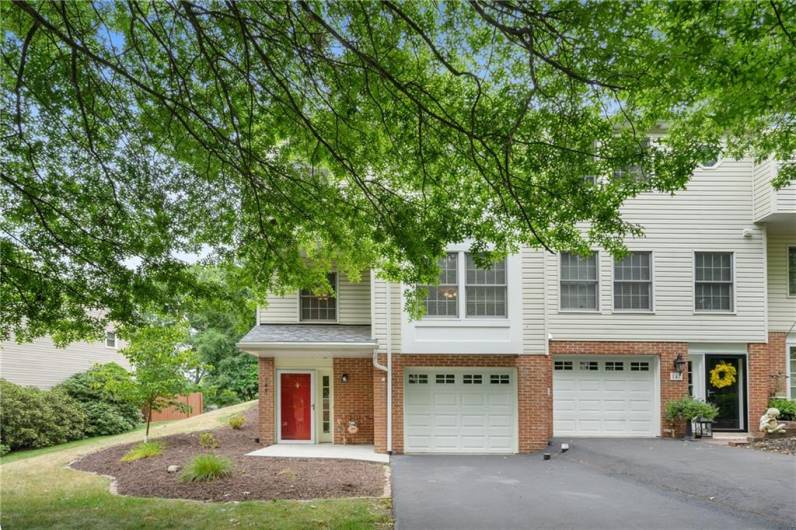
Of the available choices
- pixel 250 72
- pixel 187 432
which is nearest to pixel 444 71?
pixel 250 72

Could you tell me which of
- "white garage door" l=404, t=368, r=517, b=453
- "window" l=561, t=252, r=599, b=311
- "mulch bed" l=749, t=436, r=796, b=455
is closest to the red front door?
"white garage door" l=404, t=368, r=517, b=453

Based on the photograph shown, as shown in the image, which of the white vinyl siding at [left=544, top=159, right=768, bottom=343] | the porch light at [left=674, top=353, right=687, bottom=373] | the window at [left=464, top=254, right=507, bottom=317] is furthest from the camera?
the white vinyl siding at [left=544, top=159, right=768, bottom=343]

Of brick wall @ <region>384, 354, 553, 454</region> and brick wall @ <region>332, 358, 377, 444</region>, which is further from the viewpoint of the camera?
brick wall @ <region>332, 358, 377, 444</region>

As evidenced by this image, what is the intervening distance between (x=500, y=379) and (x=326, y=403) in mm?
4702

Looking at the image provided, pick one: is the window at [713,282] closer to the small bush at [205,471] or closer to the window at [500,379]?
the window at [500,379]

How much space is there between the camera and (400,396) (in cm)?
1389

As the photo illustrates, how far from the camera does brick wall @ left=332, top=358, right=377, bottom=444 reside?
15094 mm

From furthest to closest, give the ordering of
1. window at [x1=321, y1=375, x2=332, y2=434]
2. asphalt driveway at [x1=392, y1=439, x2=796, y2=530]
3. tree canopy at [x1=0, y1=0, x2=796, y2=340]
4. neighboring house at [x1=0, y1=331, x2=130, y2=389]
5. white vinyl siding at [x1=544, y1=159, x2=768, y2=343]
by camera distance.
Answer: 1. neighboring house at [x1=0, y1=331, x2=130, y2=389]
2. window at [x1=321, y1=375, x2=332, y2=434]
3. white vinyl siding at [x1=544, y1=159, x2=768, y2=343]
4. asphalt driveway at [x1=392, y1=439, x2=796, y2=530]
5. tree canopy at [x1=0, y1=0, x2=796, y2=340]

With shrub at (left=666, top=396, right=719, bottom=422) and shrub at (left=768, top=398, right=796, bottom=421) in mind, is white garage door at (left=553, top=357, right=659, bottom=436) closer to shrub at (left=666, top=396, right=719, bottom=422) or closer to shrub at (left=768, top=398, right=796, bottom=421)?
shrub at (left=666, top=396, right=719, bottom=422)

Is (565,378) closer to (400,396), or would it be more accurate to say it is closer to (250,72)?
(400,396)

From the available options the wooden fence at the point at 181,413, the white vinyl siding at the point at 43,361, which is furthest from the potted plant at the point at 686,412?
the wooden fence at the point at 181,413

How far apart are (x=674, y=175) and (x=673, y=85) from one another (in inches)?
59.8

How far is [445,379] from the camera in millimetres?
14406

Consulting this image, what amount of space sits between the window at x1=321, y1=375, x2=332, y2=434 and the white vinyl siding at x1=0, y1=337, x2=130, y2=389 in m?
6.84
